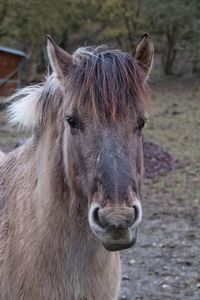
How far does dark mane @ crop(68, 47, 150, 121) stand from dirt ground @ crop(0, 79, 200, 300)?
1.82 ft

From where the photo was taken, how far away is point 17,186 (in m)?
3.15

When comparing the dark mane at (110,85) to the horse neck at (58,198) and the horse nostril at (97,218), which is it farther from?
the horse nostril at (97,218)

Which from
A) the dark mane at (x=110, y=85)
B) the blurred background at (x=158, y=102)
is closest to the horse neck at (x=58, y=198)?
the dark mane at (x=110, y=85)

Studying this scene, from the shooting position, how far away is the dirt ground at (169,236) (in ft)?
16.4

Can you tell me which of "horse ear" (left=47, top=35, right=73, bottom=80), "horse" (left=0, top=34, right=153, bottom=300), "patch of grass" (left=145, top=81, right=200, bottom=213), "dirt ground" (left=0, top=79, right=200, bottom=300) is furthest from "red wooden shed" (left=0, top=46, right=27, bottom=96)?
"horse ear" (left=47, top=35, right=73, bottom=80)

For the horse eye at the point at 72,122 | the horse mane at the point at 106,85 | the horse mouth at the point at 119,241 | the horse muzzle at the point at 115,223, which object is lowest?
the horse mouth at the point at 119,241

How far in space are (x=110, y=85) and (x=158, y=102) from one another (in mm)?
15310

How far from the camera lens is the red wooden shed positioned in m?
16.0

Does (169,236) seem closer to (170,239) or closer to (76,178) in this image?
(170,239)

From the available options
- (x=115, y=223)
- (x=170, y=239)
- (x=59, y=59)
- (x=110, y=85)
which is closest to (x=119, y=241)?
(x=115, y=223)

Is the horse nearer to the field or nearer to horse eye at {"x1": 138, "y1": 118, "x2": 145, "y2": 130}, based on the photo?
horse eye at {"x1": 138, "y1": 118, "x2": 145, "y2": 130}

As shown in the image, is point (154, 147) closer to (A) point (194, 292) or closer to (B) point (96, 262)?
(A) point (194, 292)

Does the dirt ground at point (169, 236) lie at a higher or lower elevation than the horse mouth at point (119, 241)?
lower

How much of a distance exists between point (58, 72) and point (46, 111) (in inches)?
10.5
